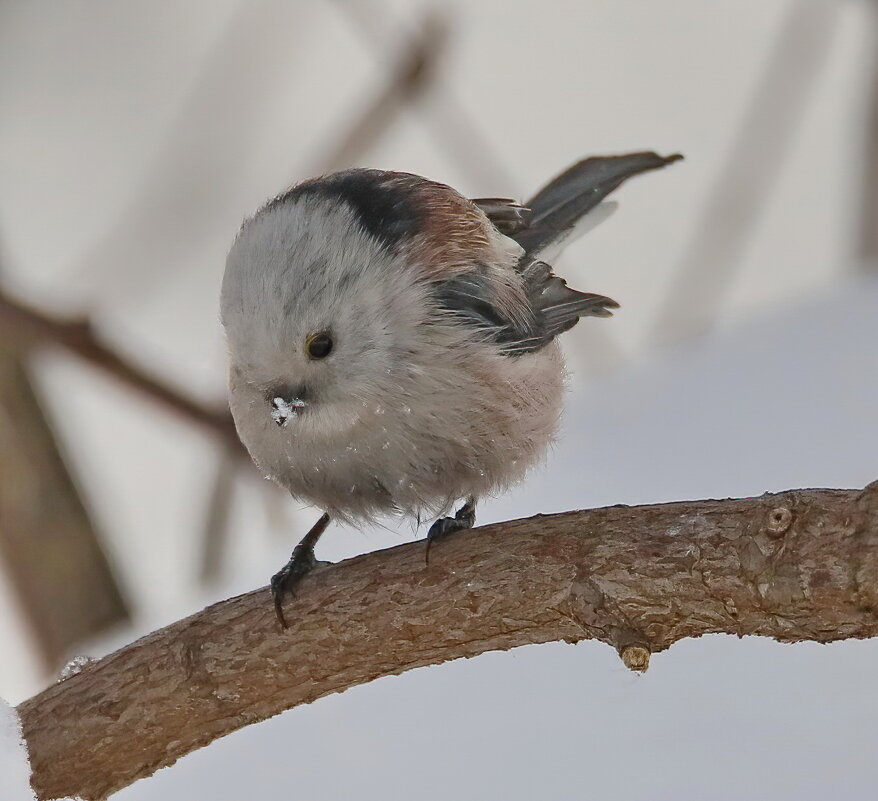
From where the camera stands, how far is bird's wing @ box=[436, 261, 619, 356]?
1547mm

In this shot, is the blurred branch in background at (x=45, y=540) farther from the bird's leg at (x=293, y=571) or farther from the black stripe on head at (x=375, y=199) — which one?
the black stripe on head at (x=375, y=199)

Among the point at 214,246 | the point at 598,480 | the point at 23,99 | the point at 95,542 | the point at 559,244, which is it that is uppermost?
the point at 23,99

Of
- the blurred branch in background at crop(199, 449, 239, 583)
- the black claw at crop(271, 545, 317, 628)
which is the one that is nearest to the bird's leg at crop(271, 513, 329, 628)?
the black claw at crop(271, 545, 317, 628)

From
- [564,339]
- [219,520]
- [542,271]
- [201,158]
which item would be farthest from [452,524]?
[201,158]

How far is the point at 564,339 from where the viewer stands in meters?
3.62

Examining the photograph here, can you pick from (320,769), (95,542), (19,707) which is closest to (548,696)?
(320,769)

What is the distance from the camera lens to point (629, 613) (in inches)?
47.4

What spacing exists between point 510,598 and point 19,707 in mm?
607

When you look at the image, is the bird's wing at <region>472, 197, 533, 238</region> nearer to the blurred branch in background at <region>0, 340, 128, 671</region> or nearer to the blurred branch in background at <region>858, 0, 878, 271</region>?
the blurred branch in background at <region>0, 340, 128, 671</region>

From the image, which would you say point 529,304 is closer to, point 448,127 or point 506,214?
point 506,214

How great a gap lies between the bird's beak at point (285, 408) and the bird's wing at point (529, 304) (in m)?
0.25

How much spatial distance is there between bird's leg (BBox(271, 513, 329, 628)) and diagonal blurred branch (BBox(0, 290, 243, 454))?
78cm

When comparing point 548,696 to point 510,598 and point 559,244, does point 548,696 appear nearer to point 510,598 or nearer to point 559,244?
point 510,598

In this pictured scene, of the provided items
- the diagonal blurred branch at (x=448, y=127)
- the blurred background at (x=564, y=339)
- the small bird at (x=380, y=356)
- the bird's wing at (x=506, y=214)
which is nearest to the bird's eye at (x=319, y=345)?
the small bird at (x=380, y=356)
